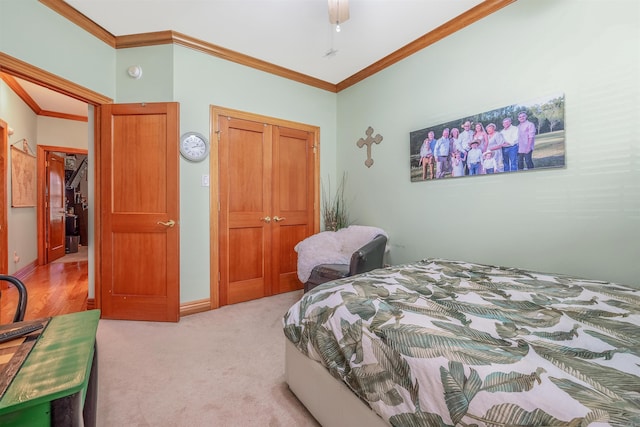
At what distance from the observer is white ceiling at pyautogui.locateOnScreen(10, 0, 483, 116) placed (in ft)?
7.59

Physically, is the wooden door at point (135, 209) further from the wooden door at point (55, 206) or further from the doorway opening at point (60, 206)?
the wooden door at point (55, 206)

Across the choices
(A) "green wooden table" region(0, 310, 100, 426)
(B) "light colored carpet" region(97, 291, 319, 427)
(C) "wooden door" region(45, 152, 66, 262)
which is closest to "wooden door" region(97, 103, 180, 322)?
(B) "light colored carpet" region(97, 291, 319, 427)

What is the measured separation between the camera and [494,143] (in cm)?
226

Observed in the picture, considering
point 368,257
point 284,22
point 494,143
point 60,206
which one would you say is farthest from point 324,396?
point 60,206

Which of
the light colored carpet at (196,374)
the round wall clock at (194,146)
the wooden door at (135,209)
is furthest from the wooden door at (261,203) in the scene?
the light colored carpet at (196,374)

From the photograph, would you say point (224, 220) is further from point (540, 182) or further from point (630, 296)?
point (630, 296)

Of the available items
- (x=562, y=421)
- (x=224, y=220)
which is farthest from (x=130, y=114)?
(x=562, y=421)

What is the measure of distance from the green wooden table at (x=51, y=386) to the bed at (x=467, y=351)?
85cm

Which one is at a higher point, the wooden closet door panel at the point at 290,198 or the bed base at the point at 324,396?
the wooden closet door panel at the point at 290,198

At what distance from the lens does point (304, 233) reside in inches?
147

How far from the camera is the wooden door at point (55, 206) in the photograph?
509 cm

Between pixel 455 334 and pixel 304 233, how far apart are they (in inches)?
114

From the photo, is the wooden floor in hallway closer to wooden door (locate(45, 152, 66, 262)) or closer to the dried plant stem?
wooden door (locate(45, 152, 66, 262))

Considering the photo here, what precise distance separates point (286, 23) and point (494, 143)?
2.15m
